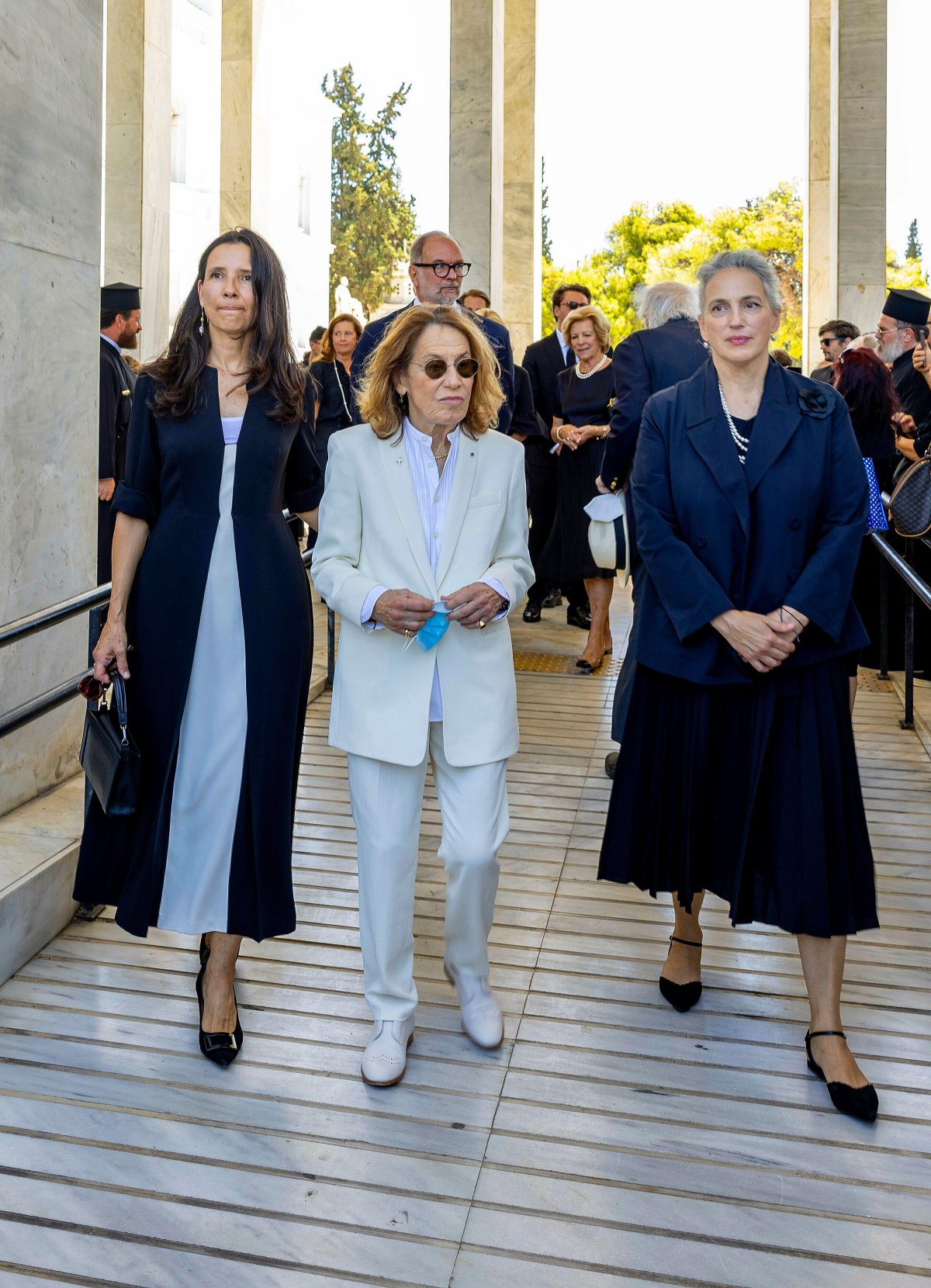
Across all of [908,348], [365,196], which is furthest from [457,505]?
[365,196]

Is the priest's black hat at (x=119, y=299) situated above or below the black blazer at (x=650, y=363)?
above

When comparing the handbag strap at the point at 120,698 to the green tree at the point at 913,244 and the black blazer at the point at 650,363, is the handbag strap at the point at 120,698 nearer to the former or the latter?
the black blazer at the point at 650,363

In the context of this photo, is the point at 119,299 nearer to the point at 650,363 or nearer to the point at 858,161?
the point at 650,363

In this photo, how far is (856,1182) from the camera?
9.61 ft

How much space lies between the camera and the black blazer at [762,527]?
344 centimetres

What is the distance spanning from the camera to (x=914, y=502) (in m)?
6.07

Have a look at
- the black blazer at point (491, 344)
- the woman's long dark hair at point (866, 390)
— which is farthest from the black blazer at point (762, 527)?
the woman's long dark hair at point (866, 390)

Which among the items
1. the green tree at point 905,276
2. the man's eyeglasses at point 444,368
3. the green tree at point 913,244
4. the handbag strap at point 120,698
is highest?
the green tree at point 913,244

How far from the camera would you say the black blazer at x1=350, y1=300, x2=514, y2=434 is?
5.03 metres

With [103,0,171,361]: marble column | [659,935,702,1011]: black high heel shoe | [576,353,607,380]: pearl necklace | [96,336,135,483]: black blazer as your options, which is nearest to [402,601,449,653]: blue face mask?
[659,935,702,1011]: black high heel shoe

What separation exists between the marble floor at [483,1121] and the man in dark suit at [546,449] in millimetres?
5334

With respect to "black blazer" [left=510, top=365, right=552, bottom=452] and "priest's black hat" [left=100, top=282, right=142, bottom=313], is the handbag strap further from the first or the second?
"black blazer" [left=510, top=365, right=552, bottom=452]

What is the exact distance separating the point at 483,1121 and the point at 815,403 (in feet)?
6.45

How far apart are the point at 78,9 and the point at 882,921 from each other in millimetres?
4153
